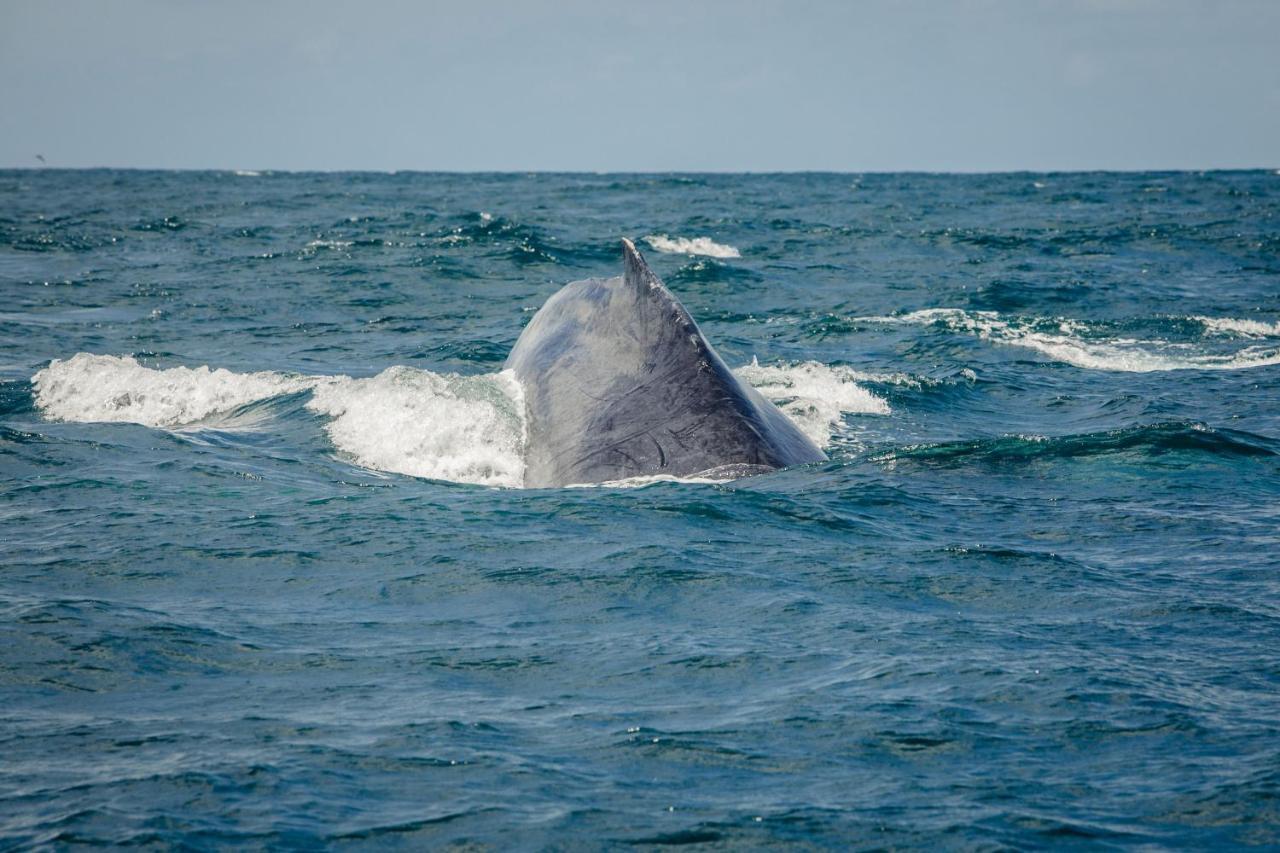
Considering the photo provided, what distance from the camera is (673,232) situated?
3912 cm

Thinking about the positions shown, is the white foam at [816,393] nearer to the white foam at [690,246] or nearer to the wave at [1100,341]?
the wave at [1100,341]

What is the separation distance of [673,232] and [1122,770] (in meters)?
34.4

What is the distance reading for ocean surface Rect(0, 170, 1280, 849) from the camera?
17.0 ft

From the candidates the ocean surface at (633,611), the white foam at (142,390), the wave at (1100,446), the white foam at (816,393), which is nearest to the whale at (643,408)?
the ocean surface at (633,611)

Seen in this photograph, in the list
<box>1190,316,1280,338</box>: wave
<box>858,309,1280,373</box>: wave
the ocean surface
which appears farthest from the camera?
<box>1190,316,1280,338</box>: wave

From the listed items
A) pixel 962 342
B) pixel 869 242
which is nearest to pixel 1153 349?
pixel 962 342

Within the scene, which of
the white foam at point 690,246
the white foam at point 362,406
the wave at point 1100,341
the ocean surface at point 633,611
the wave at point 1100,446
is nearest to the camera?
the ocean surface at point 633,611

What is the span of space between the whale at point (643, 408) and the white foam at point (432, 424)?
30 cm

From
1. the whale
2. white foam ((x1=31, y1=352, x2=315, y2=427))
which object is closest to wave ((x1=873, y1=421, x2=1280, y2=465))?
the whale

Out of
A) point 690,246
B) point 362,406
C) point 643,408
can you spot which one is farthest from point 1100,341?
point 690,246

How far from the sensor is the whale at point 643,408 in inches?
392

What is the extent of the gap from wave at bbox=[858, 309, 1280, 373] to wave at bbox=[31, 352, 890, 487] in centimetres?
431

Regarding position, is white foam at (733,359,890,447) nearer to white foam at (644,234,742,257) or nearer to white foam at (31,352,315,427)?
white foam at (31,352,315,427)

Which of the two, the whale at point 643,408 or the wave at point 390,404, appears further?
the wave at point 390,404
